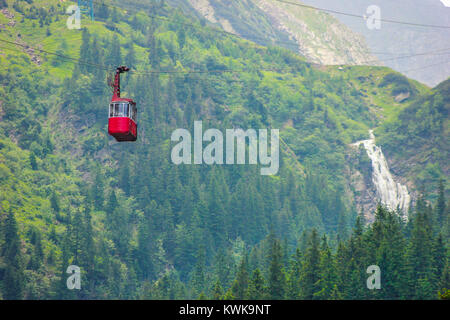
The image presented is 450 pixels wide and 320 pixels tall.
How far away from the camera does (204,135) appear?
177 metres

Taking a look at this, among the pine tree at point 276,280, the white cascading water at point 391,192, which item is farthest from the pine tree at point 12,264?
the white cascading water at point 391,192

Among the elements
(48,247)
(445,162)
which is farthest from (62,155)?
(445,162)

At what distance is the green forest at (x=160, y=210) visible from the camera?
97.2 meters

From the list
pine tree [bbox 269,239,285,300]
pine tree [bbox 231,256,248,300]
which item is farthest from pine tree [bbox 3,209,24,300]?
pine tree [bbox 269,239,285,300]

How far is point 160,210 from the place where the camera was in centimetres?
15400

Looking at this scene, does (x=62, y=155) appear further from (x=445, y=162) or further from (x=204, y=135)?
(x=445, y=162)

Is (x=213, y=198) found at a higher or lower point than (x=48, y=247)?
higher
